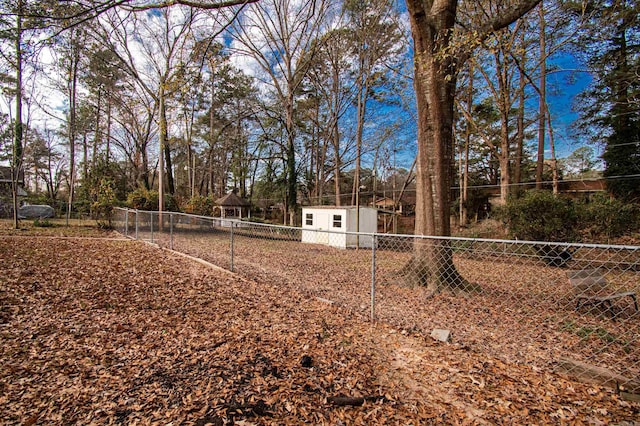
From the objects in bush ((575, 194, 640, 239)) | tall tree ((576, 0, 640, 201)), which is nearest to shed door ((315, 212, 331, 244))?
bush ((575, 194, 640, 239))

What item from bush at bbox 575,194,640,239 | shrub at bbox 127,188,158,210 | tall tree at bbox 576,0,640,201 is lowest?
bush at bbox 575,194,640,239

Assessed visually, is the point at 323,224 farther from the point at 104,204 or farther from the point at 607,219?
the point at 607,219

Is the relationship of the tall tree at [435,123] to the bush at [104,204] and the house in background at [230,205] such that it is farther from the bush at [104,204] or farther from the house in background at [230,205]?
the house in background at [230,205]

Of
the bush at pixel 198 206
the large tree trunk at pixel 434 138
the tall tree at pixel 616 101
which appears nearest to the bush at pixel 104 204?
the bush at pixel 198 206

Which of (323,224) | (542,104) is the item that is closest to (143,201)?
(323,224)

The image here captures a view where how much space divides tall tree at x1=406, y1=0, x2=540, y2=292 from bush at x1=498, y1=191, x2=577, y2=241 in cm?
655

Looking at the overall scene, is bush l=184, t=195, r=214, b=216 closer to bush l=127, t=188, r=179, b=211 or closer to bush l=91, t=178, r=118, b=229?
bush l=127, t=188, r=179, b=211

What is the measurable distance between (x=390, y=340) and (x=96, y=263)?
581cm

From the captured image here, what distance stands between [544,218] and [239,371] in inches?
426

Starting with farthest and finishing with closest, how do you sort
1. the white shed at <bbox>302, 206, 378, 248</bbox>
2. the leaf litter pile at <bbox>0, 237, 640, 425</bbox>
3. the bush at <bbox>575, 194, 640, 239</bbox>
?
the white shed at <bbox>302, 206, 378, 248</bbox> < the bush at <bbox>575, 194, 640, 239</bbox> < the leaf litter pile at <bbox>0, 237, 640, 425</bbox>

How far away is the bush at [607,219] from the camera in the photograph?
9305mm

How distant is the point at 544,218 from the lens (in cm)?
945

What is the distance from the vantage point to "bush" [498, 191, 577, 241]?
30.6 feet

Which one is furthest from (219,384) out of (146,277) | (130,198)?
(130,198)
